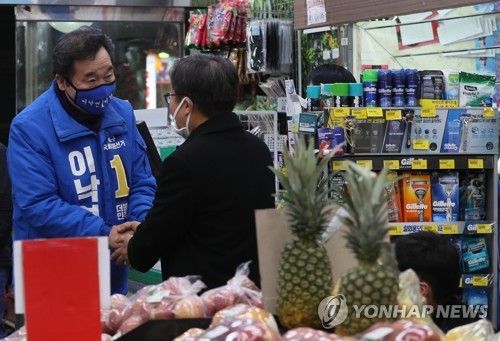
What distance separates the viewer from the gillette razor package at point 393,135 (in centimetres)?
583

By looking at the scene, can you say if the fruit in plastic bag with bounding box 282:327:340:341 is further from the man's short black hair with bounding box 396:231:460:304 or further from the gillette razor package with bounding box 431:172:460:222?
the gillette razor package with bounding box 431:172:460:222

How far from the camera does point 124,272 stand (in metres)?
4.16

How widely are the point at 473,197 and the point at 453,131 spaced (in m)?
0.49

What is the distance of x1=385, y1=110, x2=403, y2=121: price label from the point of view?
5.82 m

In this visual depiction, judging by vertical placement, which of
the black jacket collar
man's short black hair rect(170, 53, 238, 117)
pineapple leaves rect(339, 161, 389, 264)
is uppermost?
man's short black hair rect(170, 53, 238, 117)

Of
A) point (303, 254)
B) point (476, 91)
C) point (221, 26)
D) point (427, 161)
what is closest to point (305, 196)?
point (303, 254)

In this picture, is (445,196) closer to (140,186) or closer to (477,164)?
(477,164)

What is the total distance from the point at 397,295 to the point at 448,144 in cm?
387

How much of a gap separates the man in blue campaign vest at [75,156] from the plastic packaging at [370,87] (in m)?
2.20

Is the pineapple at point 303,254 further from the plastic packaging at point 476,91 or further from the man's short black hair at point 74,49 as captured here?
the plastic packaging at point 476,91

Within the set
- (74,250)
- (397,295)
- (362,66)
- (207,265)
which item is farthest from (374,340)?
(362,66)

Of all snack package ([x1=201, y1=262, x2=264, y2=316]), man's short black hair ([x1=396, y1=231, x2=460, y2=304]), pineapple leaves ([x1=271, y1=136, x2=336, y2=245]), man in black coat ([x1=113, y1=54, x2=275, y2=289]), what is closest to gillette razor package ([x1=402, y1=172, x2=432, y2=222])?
man's short black hair ([x1=396, y1=231, x2=460, y2=304])

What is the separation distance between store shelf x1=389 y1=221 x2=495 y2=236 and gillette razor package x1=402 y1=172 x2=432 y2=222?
75mm

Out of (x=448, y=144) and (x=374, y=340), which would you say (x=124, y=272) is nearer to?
(x=374, y=340)
